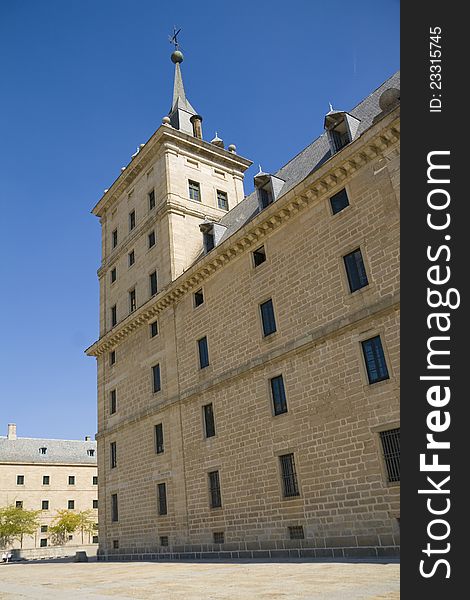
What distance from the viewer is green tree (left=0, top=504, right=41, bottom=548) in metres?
52.8

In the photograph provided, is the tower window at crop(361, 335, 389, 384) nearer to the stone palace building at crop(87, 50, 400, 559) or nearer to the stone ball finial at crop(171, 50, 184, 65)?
the stone palace building at crop(87, 50, 400, 559)

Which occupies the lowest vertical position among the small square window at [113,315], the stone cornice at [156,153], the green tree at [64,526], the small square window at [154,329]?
the green tree at [64,526]

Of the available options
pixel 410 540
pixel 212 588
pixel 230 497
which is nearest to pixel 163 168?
pixel 230 497

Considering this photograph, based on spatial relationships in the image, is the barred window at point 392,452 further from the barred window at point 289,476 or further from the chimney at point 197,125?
the chimney at point 197,125

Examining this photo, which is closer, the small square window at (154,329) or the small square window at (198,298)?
the small square window at (198,298)

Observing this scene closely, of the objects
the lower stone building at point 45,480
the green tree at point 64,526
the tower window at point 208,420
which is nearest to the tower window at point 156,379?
the tower window at point 208,420

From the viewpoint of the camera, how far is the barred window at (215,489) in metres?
19.4

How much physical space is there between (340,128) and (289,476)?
41.4 feet

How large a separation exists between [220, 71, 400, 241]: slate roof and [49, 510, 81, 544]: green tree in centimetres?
4550

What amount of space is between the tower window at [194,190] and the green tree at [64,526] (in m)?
44.6

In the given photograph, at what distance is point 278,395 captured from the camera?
17719mm

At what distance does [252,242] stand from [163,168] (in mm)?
10535

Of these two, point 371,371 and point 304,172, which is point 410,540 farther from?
point 304,172

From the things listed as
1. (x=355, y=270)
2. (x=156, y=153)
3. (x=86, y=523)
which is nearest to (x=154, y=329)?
(x=156, y=153)
